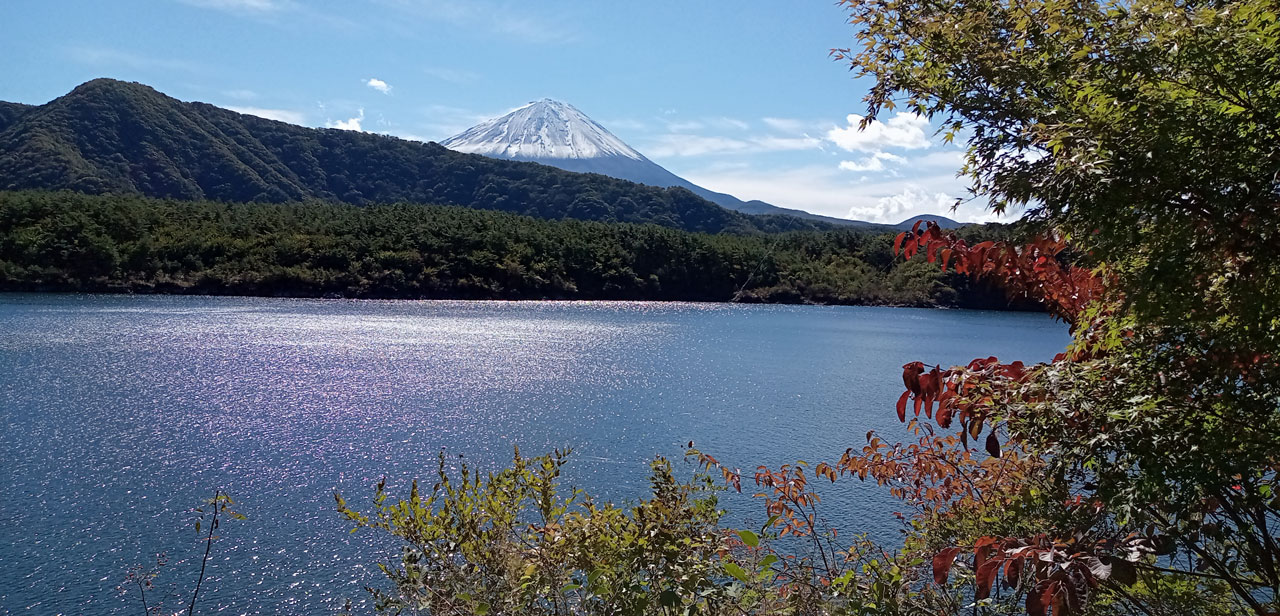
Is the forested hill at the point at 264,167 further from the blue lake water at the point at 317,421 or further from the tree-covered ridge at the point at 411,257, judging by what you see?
the blue lake water at the point at 317,421

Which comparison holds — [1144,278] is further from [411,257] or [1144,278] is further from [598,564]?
[411,257]

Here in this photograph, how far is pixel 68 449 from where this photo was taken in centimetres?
1217

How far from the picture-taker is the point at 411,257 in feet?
198

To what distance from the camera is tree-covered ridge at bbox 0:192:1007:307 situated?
50344mm

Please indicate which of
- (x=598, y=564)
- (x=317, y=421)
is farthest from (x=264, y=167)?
(x=598, y=564)

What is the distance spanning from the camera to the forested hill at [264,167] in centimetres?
10956

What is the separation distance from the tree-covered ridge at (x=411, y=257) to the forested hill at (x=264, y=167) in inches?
2145

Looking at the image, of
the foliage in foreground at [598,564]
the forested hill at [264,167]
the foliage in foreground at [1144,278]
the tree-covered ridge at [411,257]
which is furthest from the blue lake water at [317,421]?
the forested hill at [264,167]

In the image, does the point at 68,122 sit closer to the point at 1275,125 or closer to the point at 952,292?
the point at 952,292

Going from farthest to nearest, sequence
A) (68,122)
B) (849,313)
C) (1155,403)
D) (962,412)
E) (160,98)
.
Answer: (160,98)
(68,122)
(849,313)
(962,412)
(1155,403)

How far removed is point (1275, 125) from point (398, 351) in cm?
2673

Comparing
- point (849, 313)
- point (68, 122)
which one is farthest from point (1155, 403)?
point (68, 122)

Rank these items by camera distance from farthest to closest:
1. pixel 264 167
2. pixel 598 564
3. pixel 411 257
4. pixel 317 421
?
pixel 264 167
pixel 411 257
pixel 317 421
pixel 598 564

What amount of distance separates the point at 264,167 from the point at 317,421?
447ft
